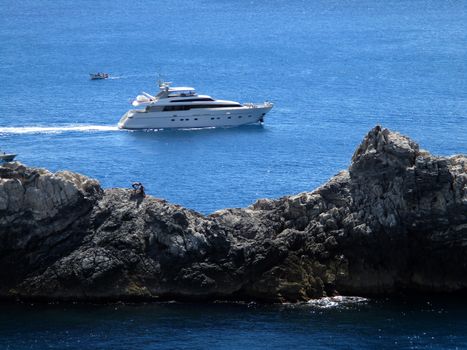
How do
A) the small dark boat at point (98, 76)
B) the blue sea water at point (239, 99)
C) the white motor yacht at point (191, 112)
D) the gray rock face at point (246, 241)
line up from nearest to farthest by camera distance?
the blue sea water at point (239, 99)
the gray rock face at point (246, 241)
the white motor yacht at point (191, 112)
the small dark boat at point (98, 76)

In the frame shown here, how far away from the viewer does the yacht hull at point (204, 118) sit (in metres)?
118

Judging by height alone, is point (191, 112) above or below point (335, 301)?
above

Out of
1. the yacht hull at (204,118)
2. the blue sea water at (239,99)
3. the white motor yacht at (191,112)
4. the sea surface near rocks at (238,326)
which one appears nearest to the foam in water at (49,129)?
the blue sea water at (239,99)

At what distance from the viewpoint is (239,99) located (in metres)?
127

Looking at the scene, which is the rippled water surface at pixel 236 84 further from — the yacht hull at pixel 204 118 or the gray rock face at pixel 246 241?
the gray rock face at pixel 246 241

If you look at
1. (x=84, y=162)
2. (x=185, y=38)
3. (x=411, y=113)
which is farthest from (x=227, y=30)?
(x=84, y=162)

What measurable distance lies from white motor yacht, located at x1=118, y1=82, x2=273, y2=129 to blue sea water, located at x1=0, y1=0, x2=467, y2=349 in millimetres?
1326

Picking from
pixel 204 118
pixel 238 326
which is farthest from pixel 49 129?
pixel 238 326

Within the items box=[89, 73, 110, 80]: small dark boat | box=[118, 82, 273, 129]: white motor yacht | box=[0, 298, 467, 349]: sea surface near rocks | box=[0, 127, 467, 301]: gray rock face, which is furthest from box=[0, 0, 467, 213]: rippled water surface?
box=[0, 298, 467, 349]: sea surface near rocks

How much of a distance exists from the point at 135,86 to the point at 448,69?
1155 inches

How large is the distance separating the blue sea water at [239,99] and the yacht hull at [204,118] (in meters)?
1.15

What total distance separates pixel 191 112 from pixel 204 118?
3.82ft

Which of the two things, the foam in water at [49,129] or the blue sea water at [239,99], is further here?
the foam in water at [49,129]

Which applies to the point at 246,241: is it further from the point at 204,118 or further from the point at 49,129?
the point at 204,118
